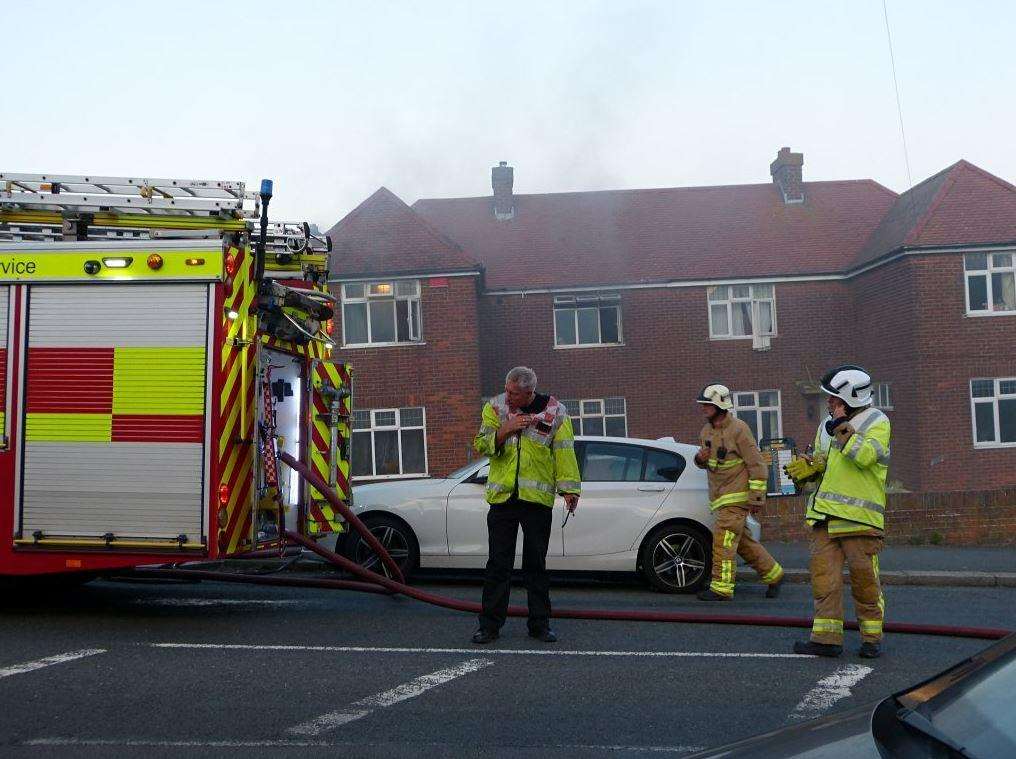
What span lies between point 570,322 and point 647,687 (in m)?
22.5

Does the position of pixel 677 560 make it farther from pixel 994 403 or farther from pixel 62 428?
pixel 994 403

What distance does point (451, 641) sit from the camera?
716cm

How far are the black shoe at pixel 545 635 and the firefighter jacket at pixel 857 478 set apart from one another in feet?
5.94

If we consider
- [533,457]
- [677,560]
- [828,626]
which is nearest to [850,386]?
[828,626]

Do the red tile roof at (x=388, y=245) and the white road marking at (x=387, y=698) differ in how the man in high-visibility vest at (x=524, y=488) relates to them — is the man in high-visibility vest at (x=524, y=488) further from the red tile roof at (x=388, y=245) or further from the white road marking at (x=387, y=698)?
the red tile roof at (x=388, y=245)

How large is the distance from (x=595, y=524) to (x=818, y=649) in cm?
333

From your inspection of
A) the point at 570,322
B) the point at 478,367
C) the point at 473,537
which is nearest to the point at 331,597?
the point at 473,537

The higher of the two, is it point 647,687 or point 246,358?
point 246,358

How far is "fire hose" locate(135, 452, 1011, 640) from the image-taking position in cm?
730

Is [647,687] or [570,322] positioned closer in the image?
[647,687]

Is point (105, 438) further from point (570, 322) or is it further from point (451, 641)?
point (570, 322)

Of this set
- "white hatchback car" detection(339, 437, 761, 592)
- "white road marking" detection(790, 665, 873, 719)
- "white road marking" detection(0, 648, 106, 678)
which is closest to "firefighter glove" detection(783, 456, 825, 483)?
"white road marking" detection(790, 665, 873, 719)

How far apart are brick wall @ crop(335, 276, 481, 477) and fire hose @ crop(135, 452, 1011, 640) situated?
1608cm

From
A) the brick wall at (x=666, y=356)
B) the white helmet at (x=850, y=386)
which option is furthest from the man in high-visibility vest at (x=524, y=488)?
the brick wall at (x=666, y=356)
